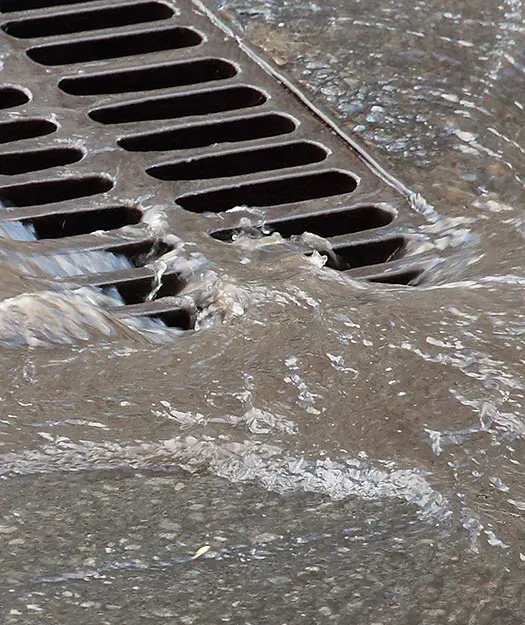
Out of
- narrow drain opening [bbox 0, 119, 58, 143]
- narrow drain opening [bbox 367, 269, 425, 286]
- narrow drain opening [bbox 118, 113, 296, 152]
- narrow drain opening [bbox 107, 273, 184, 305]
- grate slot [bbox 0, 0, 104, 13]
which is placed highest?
grate slot [bbox 0, 0, 104, 13]

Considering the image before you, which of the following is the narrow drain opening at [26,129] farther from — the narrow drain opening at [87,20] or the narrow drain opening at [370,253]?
the narrow drain opening at [370,253]

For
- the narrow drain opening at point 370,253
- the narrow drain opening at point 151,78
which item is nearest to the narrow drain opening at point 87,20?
the narrow drain opening at point 151,78

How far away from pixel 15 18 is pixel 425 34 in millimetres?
948

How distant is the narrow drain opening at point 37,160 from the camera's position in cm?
268

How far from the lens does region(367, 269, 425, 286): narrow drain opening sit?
2.38 m

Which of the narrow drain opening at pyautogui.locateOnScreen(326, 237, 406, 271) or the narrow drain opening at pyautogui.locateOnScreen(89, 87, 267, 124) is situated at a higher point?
the narrow drain opening at pyautogui.locateOnScreen(89, 87, 267, 124)

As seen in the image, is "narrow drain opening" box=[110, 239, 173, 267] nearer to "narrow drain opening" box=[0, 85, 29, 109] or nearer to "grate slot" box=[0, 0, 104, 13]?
"narrow drain opening" box=[0, 85, 29, 109]

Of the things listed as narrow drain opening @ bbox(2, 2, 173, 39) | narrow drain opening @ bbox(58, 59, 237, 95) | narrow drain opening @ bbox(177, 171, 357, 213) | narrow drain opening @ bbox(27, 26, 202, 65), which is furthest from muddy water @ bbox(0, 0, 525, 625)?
narrow drain opening @ bbox(2, 2, 173, 39)

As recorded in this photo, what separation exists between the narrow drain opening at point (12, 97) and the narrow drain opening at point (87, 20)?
0.31 metres

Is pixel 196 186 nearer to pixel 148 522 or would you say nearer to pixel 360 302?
pixel 360 302

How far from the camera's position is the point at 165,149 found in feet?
9.16

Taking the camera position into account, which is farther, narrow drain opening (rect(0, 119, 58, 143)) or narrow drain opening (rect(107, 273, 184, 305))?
narrow drain opening (rect(0, 119, 58, 143))

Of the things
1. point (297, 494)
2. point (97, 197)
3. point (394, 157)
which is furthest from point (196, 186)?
point (297, 494)

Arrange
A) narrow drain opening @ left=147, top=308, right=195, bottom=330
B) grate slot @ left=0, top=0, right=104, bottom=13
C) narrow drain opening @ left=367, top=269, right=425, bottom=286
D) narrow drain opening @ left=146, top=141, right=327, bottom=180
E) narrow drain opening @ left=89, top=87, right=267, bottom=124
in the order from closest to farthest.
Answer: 1. narrow drain opening @ left=147, top=308, right=195, bottom=330
2. narrow drain opening @ left=367, top=269, right=425, bottom=286
3. narrow drain opening @ left=146, top=141, right=327, bottom=180
4. narrow drain opening @ left=89, top=87, right=267, bottom=124
5. grate slot @ left=0, top=0, right=104, bottom=13
